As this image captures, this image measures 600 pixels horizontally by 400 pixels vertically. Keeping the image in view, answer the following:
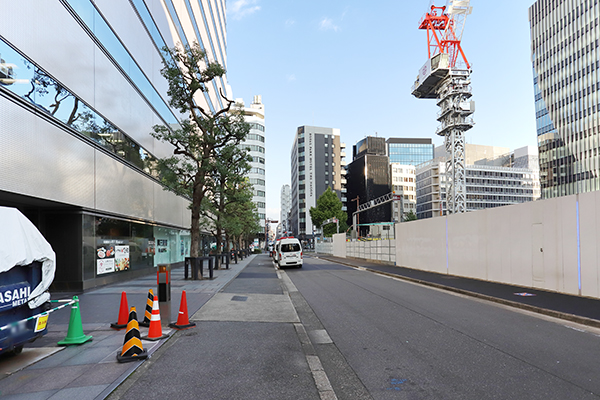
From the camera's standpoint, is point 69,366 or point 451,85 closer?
point 69,366

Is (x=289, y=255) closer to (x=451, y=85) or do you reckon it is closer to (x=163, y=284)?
(x=163, y=284)

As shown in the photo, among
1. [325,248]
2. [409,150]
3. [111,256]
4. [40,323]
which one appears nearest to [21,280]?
[40,323]

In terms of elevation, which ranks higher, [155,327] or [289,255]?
[155,327]

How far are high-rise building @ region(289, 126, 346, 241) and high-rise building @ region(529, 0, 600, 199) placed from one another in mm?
56941

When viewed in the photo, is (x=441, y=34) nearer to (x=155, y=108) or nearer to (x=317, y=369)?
(x=155, y=108)

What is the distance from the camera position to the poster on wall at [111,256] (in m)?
15.1

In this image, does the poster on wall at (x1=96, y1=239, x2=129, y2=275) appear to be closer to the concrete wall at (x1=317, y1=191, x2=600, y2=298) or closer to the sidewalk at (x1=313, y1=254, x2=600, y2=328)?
the sidewalk at (x1=313, y1=254, x2=600, y2=328)

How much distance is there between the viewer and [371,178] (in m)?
126

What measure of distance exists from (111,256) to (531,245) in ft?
50.1

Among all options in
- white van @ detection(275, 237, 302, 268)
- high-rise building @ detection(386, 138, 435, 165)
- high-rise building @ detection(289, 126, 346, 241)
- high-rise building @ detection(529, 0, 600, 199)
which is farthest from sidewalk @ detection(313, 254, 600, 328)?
high-rise building @ detection(386, 138, 435, 165)

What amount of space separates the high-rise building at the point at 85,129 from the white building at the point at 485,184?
111 meters

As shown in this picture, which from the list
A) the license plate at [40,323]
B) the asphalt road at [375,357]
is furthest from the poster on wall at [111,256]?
the license plate at [40,323]

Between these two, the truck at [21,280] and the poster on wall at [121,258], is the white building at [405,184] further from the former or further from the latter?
the truck at [21,280]

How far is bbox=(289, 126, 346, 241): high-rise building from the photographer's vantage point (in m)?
125
